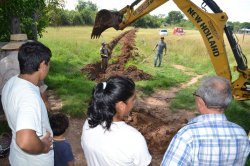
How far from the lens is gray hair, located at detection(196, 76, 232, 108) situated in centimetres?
237

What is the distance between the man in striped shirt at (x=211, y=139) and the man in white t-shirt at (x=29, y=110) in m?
1.08

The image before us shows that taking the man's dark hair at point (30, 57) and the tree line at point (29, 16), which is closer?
the man's dark hair at point (30, 57)

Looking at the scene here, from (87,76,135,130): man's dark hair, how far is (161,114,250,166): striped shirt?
51 cm

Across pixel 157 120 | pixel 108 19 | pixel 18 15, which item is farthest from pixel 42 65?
pixel 18 15

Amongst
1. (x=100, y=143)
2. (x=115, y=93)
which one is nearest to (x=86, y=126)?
(x=100, y=143)

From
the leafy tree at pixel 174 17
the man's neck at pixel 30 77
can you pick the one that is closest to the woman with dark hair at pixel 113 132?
the man's neck at pixel 30 77

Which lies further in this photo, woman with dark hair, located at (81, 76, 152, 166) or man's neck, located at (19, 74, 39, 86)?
man's neck, located at (19, 74, 39, 86)

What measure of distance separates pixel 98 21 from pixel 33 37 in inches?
182

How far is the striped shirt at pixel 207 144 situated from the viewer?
2.25 meters

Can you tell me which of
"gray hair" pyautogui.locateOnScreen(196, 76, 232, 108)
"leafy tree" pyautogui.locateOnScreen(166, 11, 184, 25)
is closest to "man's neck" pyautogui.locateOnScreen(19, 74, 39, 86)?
"gray hair" pyautogui.locateOnScreen(196, 76, 232, 108)

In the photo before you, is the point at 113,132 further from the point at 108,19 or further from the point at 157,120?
the point at 108,19

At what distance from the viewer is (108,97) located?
2240 mm

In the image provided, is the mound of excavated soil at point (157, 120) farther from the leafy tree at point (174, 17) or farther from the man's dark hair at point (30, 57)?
the leafy tree at point (174, 17)

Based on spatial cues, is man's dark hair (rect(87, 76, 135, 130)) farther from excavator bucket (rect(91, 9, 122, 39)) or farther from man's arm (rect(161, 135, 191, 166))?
excavator bucket (rect(91, 9, 122, 39))
